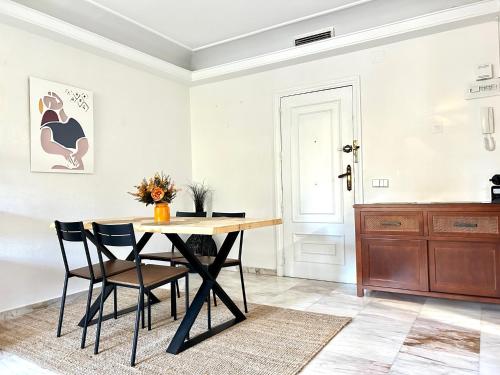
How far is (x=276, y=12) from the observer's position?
405cm

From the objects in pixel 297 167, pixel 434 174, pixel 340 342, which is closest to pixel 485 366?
pixel 340 342

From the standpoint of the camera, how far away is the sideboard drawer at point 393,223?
3.37 metres

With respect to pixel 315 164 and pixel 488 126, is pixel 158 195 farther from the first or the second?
pixel 488 126

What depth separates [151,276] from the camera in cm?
256

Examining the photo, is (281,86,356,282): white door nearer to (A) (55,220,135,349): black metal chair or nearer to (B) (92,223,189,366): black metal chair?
(B) (92,223,189,366): black metal chair

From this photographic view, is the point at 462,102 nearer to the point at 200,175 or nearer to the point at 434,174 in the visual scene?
the point at 434,174

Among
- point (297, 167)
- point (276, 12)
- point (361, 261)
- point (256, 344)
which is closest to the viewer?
point (256, 344)

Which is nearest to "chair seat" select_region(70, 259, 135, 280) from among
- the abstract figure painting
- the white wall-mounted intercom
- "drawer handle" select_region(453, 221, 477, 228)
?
the abstract figure painting

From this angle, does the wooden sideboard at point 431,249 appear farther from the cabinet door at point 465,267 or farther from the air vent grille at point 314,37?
the air vent grille at point 314,37

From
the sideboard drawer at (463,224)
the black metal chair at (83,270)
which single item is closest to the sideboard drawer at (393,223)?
the sideboard drawer at (463,224)

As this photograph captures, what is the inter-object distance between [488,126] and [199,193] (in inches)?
134

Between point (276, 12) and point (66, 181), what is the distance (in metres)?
2.73

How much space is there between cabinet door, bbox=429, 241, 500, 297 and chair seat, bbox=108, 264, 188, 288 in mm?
2100

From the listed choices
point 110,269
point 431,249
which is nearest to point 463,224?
point 431,249
